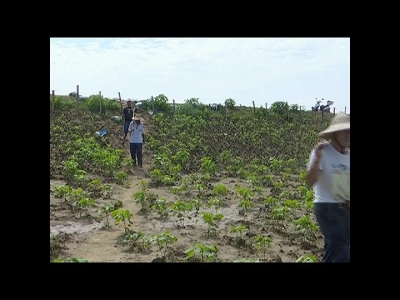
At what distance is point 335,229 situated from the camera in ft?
12.9

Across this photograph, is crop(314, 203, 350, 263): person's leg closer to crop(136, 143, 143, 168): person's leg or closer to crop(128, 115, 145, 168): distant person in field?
crop(128, 115, 145, 168): distant person in field

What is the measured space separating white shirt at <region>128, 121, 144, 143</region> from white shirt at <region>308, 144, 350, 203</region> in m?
7.86

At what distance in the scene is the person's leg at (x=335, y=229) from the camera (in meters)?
3.86

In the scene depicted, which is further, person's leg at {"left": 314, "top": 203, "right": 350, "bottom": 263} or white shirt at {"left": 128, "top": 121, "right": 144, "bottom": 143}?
white shirt at {"left": 128, "top": 121, "right": 144, "bottom": 143}

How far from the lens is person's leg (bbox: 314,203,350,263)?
3.86 m

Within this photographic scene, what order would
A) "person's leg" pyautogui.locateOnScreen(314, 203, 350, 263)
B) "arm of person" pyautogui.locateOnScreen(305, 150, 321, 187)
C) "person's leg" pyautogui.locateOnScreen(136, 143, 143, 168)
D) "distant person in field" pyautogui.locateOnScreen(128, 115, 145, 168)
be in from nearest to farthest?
"person's leg" pyautogui.locateOnScreen(314, 203, 350, 263) < "arm of person" pyautogui.locateOnScreen(305, 150, 321, 187) < "distant person in field" pyautogui.locateOnScreen(128, 115, 145, 168) < "person's leg" pyautogui.locateOnScreen(136, 143, 143, 168)

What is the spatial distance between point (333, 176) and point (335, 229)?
44 centimetres

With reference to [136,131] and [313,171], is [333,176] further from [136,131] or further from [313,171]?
[136,131]

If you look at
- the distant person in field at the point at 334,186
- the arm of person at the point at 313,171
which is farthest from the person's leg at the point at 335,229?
the arm of person at the point at 313,171

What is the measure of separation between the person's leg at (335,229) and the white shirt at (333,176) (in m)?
0.08

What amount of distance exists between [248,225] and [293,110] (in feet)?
79.3

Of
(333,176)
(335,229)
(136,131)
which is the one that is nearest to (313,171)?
(333,176)

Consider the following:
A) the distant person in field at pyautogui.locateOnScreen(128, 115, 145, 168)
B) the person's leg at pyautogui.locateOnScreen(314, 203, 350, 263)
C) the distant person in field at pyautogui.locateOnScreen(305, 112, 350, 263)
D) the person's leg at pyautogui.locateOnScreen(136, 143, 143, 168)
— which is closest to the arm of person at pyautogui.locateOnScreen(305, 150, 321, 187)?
the distant person in field at pyautogui.locateOnScreen(305, 112, 350, 263)
